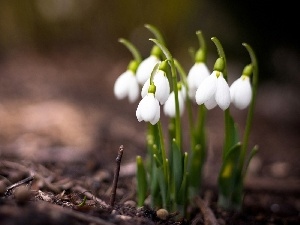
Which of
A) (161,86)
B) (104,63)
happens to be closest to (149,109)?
(161,86)

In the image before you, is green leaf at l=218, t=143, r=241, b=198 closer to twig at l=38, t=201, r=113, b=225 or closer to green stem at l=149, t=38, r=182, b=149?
green stem at l=149, t=38, r=182, b=149

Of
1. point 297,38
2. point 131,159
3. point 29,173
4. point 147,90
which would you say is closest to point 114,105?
point 131,159

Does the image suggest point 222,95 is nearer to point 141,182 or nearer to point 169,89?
point 169,89

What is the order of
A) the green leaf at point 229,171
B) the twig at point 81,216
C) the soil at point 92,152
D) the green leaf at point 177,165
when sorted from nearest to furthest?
the twig at point 81,216, the soil at point 92,152, the green leaf at point 177,165, the green leaf at point 229,171

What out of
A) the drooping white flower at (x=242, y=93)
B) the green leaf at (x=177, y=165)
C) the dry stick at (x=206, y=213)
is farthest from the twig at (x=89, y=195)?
the drooping white flower at (x=242, y=93)

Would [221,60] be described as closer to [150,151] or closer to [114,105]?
[150,151]

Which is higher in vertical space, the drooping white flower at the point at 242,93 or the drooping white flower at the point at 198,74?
the drooping white flower at the point at 198,74

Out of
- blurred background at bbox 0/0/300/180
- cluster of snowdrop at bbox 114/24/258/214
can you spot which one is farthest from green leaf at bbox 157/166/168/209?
blurred background at bbox 0/0/300/180

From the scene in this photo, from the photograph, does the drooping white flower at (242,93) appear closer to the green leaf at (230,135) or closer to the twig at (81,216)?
the green leaf at (230,135)

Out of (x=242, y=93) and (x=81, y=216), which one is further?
(x=242, y=93)
